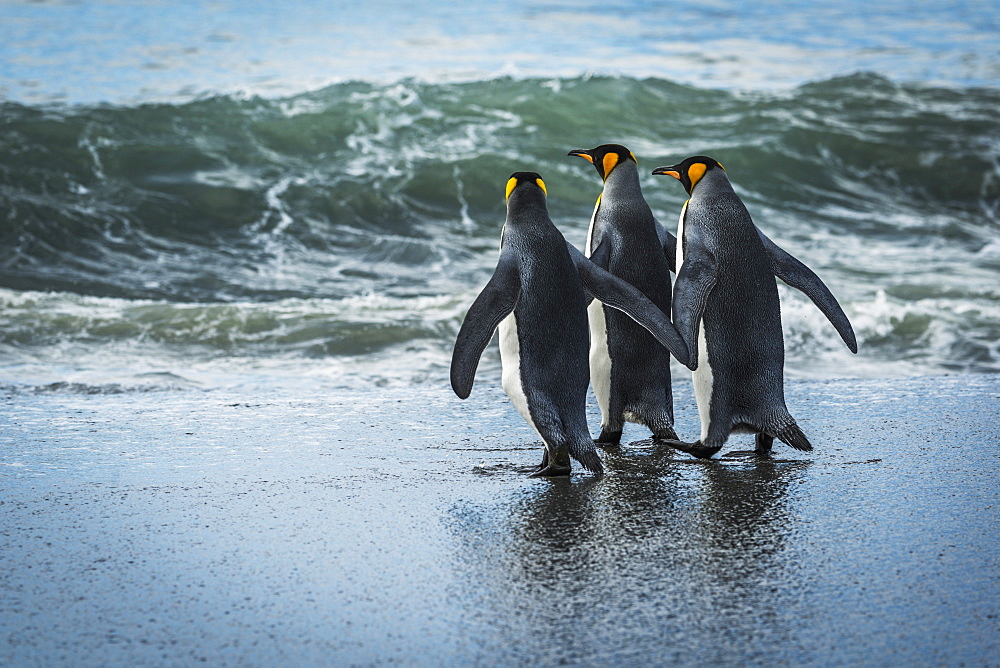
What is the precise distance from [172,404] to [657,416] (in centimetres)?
Result: 194

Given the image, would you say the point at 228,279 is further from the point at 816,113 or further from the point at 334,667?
the point at 816,113

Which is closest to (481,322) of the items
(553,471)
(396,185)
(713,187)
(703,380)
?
(553,471)

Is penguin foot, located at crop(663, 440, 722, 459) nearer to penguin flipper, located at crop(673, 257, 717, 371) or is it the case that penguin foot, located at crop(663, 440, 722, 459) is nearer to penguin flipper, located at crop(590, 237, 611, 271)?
penguin flipper, located at crop(673, 257, 717, 371)

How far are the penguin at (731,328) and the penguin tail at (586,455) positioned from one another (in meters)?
0.41

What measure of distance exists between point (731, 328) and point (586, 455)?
2.18ft

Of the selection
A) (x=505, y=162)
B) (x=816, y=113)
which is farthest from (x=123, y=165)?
(x=816, y=113)

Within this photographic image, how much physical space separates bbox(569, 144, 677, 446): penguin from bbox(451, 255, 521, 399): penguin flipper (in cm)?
51

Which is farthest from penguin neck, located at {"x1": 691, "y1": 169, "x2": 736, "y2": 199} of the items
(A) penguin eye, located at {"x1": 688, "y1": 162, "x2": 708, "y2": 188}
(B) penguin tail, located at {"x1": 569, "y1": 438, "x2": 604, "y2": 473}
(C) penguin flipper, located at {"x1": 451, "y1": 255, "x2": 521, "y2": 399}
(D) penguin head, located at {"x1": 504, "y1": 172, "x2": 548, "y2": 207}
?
(B) penguin tail, located at {"x1": 569, "y1": 438, "x2": 604, "y2": 473}

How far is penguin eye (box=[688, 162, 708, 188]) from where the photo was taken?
3.69m

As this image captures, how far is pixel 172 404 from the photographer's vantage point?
4.35m

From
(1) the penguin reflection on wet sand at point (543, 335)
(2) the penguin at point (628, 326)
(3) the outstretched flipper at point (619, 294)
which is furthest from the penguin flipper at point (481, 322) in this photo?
(2) the penguin at point (628, 326)

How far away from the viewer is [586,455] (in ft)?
10.5

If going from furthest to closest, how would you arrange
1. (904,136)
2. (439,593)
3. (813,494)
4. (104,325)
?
1. (904,136)
2. (104,325)
3. (813,494)
4. (439,593)

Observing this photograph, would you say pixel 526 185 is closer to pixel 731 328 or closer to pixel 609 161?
pixel 609 161
